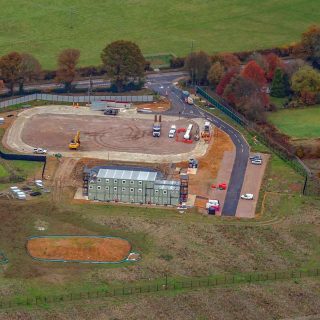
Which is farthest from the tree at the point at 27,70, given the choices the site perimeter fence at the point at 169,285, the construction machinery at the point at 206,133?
the site perimeter fence at the point at 169,285

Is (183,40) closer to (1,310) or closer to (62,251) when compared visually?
(62,251)

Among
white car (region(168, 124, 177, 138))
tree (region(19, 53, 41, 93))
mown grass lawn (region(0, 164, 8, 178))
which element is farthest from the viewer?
tree (region(19, 53, 41, 93))

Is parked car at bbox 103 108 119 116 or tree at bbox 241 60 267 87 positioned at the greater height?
tree at bbox 241 60 267 87

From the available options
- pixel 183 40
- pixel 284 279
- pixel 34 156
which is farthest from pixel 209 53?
pixel 284 279

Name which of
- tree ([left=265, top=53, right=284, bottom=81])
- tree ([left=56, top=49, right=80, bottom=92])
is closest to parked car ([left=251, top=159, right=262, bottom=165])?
tree ([left=265, top=53, right=284, bottom=81])

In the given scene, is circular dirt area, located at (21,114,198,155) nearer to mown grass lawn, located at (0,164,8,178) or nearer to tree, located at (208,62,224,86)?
mown grass lawn, located at (0,164,8,178)

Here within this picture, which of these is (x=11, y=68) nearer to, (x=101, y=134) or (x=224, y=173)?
(x=101, y=134)

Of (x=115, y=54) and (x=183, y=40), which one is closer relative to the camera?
(x=115, y=54)

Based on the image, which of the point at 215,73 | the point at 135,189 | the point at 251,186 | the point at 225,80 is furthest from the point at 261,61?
the point at 135,189
